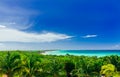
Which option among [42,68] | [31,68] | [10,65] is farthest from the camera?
[42,68]

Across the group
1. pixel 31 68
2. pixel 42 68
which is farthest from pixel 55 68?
pixel 31 68

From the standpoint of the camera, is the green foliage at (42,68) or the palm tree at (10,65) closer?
the palm tree at (10,65)

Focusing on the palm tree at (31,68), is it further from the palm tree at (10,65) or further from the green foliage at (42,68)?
the palm tree at (10,65)

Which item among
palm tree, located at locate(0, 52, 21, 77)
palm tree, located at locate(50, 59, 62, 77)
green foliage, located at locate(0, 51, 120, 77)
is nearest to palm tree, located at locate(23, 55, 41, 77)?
green foliage, located at locate(0, 51, 120, 77)

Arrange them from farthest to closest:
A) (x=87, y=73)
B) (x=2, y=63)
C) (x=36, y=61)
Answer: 1. (x=87, y=73)
2. (x=36, y=61)
3. (x=2, y=63)

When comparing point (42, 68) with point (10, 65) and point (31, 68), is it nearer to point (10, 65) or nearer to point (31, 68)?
point (31, 68)

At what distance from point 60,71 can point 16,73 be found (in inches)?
447

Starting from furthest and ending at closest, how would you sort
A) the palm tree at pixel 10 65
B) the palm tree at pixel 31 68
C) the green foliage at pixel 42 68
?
1. the palm tree at pixel 31 68
2. the green foliage at pixel 42 68
3. the palm tree at pixel 10 65

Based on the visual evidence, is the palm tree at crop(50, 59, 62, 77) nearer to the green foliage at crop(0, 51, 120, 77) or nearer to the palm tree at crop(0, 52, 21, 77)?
the green foliage at crop(0, 51, 120, 77)

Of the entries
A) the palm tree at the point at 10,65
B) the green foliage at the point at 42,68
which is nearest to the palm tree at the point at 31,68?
the green foliage at the point at 42,68

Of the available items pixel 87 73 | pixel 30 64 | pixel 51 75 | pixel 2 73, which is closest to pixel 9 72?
pixel 2 73

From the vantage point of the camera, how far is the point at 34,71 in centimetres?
5684

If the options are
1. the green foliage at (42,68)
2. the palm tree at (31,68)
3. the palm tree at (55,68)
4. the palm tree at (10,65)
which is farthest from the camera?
the palm tree at (55,68)

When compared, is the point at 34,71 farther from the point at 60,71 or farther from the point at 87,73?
the point at 87,73
